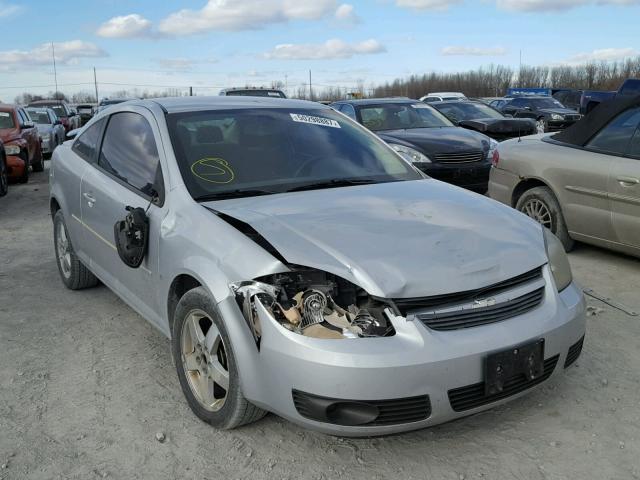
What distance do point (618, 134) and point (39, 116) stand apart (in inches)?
662

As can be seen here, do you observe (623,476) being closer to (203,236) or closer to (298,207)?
(298,207)

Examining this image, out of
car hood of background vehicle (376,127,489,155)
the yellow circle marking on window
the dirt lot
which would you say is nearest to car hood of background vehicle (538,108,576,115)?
car hood of background vehicle (376,127,489,155)

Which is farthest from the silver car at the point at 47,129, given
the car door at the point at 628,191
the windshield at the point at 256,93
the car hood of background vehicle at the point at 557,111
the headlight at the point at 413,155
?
the car hood of background vehicle at the point at 557,111

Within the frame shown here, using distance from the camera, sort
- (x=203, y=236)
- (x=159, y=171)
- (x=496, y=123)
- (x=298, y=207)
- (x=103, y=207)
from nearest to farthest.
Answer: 1. (x=203, y=236)
2. (x=298, y=207)
3. (x=159, y=171)
4. (x=103, y=207)
5. (x=496, y=123)

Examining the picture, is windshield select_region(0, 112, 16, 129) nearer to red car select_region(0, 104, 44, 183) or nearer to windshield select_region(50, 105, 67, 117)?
red car select_region(0, 104, 44, 183)

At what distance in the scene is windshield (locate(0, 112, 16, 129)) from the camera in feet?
39.2

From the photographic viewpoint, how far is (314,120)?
4.04 metres

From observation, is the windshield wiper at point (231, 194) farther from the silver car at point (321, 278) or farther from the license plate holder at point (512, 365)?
the license plate holder at point (512, 365)

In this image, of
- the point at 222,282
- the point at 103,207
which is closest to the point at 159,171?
the point at 103,207

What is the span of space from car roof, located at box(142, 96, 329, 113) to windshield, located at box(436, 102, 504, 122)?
862 centimetres

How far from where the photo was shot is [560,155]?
560cm

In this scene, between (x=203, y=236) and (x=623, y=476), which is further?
(x=203, y=236)

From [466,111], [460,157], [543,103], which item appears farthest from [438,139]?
[543,103]

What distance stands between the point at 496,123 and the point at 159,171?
5550mm
